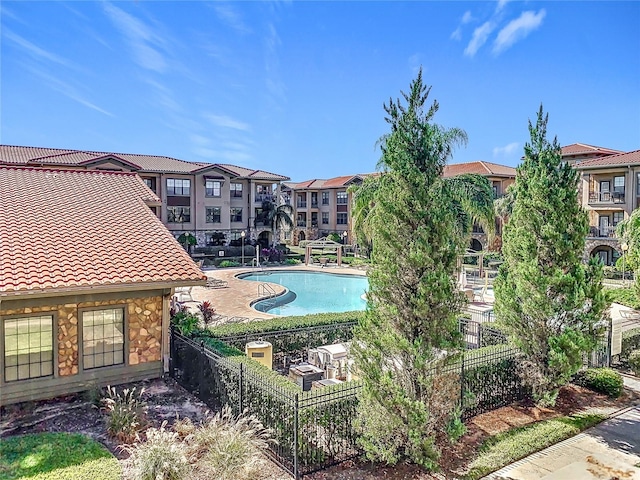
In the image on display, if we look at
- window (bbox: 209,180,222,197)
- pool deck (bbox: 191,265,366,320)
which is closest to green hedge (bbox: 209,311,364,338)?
pool deck (bbox: 191,265,366,320)

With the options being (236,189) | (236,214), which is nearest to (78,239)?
(236,214)

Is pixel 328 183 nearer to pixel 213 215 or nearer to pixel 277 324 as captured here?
pixel 213 215

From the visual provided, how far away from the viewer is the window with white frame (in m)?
47.0

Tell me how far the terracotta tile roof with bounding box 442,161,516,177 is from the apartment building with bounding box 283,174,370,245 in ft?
38.9

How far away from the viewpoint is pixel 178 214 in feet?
143

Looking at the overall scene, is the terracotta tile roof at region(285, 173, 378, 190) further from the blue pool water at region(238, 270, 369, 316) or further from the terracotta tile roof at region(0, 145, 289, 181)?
the blue pool water at region(238, 270, 369, 316)

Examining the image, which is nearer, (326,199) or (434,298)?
(434,298)

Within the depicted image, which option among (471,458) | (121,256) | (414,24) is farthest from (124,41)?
(471,458)

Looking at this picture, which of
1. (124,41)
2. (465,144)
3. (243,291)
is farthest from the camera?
(243,291)

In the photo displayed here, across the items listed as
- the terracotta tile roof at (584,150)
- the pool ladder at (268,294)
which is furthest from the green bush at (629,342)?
the terracotta tile roof at (584,150)

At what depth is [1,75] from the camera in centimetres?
1065

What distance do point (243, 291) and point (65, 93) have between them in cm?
1391

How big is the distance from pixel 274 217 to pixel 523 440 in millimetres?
40700

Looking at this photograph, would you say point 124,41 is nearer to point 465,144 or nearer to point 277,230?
point 465,144
